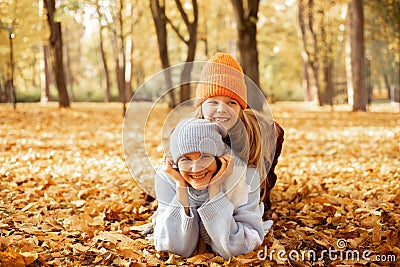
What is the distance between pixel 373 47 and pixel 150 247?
28258mm

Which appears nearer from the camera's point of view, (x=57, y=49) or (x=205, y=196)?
(x=205, y=196)

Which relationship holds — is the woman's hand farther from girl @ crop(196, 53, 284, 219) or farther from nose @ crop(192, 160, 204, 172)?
girl @ crop(196, 53, 284, 219)

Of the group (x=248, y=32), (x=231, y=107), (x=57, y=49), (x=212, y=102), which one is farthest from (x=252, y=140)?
(x=57, y=49)

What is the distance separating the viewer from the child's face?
277cm

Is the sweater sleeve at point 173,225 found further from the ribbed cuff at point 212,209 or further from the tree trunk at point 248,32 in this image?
the tree trunk at point 248,32

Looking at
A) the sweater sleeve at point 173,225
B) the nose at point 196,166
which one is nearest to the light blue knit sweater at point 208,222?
the sweater sleeve at point 173,225

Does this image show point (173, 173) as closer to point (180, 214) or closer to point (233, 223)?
point (180, 214)

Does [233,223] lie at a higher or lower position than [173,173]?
lower

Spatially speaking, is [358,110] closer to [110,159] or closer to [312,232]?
[110,159]

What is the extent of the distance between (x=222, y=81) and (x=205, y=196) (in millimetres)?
742

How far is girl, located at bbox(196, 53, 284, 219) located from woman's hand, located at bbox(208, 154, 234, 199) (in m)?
0.26

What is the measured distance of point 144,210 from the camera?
3.77 metres

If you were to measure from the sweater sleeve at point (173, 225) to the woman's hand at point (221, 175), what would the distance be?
199mm

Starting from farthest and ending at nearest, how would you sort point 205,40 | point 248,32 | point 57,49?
point 205,40
point 57,49
point 248,32
